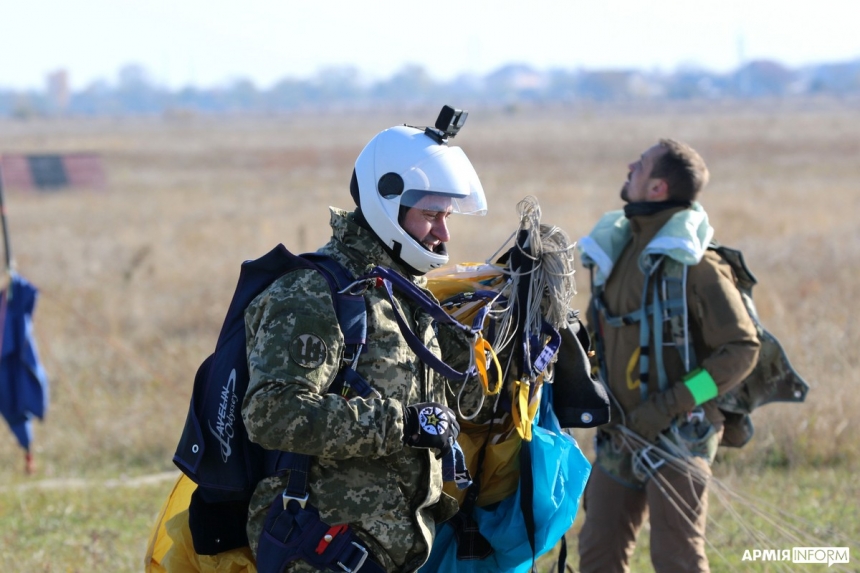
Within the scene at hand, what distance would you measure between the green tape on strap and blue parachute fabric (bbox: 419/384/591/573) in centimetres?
92

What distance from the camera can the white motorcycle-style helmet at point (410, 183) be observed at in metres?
3.34

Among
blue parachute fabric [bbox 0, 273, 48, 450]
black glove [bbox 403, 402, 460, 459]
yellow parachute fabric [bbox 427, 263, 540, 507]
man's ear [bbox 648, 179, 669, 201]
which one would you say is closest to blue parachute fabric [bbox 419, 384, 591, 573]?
yellow parachute fabric [bbox 427, 263, 540, 507]

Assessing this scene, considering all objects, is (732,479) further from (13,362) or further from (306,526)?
(13,362)

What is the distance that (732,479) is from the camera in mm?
6945

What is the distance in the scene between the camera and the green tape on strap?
448cm

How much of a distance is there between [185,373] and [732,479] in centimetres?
584

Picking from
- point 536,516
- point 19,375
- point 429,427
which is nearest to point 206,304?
point 19,375

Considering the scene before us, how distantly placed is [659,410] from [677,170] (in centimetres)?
112

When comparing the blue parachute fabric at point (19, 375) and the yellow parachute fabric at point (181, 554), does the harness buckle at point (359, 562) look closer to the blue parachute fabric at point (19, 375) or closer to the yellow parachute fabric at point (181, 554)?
the yellow parachute fabric at point (181, 554)

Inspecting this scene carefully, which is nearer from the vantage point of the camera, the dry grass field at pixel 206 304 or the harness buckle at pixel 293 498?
the harness buckle at pixel 293 498

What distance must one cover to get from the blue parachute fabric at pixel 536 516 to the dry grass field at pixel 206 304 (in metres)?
1.85

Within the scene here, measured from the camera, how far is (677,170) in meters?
4.71

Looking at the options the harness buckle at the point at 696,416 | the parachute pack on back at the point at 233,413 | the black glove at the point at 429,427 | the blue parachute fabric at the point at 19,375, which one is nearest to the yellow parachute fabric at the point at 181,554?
the parachute pack on back at the point at 233,413

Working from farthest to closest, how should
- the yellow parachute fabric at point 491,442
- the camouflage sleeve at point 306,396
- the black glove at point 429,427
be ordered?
the yellow parachute fabric at point 491,442 < the black glove at point 429,427 < the camouflage sleeve at point 306,396
